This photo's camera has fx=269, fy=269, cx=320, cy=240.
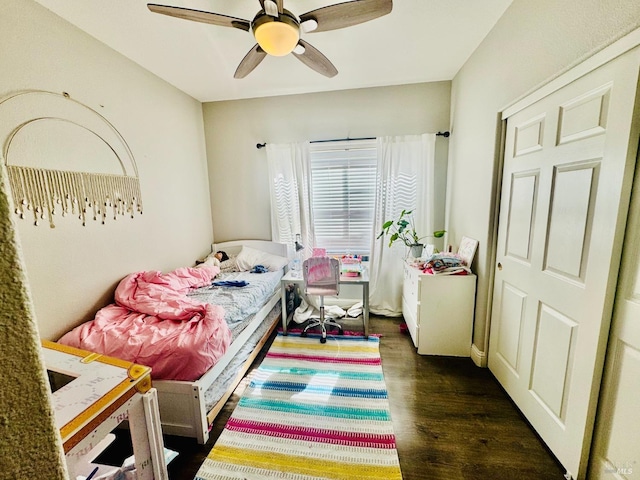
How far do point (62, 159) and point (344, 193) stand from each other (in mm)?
2489

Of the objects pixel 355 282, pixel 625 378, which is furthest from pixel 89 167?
pixel 625 378

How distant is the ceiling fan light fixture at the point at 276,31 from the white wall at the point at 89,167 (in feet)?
4.67

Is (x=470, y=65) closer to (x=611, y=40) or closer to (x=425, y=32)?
(x=425, y=32)

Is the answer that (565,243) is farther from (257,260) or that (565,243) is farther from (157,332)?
(257,260)

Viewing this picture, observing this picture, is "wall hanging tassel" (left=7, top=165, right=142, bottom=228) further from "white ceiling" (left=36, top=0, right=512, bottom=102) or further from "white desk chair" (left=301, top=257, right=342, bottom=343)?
"white desk chair" (left=301, top=257, right=342, bottom=343)

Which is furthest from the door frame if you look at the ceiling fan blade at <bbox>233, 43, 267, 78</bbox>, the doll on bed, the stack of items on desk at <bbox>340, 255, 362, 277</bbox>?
the doll on bed

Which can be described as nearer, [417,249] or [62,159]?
[62,159]

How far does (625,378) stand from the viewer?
44.2 inches

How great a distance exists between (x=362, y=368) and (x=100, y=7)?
10.3 ft

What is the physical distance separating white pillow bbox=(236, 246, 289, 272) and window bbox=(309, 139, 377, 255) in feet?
1.81

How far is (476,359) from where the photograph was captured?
2270 millimetres

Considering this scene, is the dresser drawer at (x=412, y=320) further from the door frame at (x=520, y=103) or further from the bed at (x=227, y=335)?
the bed at (x=227, y=335)

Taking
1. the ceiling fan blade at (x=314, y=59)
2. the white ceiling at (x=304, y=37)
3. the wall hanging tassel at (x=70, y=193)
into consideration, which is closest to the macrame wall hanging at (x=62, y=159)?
the wall hanging tassel at (x=70, y=193)

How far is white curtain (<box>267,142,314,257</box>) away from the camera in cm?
318
